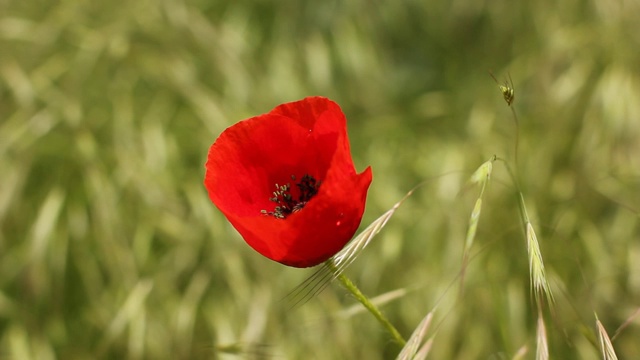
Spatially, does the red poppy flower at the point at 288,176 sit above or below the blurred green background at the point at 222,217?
above

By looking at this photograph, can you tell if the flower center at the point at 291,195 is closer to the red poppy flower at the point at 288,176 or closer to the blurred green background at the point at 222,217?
the red poppy flower at the point at 288,176

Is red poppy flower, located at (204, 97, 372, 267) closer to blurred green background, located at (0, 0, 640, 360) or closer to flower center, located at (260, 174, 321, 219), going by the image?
flower center, located at (260, 174, 321, 219)

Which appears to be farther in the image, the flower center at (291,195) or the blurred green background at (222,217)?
the blurred green background at (222,217)

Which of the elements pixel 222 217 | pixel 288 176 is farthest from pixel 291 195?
pixel 222 217

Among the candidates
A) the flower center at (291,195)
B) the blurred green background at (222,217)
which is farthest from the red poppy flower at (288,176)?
the blurred green background at (222,217)

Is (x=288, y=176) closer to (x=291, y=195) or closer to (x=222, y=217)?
(x=291, y=195)

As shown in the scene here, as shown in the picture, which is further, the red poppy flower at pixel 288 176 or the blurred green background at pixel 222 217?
the blurred green background at pixel 222 217

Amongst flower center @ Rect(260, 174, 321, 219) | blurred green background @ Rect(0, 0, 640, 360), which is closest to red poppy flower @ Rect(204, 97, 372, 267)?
flower center @ Rect(260, 174, 321, 219)

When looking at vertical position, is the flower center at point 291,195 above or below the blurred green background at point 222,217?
above
